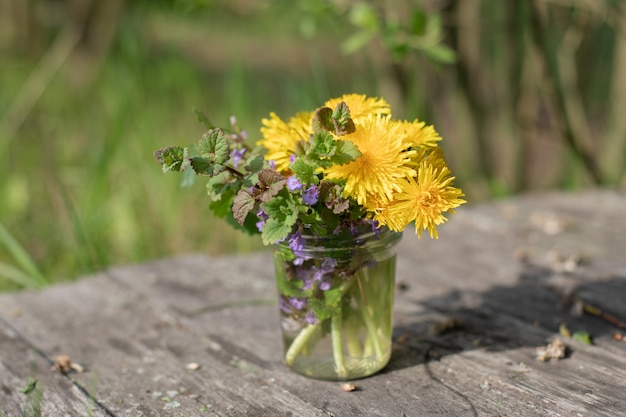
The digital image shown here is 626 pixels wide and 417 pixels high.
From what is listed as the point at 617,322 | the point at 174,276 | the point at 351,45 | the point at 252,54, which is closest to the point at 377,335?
the point at 617,322

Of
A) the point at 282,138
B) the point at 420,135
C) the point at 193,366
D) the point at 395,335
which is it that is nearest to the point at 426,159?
the point at 420,135

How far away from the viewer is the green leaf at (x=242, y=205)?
1.25m

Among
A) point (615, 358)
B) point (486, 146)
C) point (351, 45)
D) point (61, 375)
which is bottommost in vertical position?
point (61, 375)

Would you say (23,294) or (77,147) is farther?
(77,147)

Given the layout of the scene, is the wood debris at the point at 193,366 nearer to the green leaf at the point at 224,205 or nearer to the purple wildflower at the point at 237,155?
the green leaf at the point at 224,205

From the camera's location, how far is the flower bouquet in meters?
1.22

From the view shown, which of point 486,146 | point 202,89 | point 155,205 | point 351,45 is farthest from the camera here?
point 202,89

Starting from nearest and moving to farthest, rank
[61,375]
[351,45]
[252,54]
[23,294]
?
[61,375], [23,294], [351,45], [252,54]

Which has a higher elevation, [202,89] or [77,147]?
[202,89]

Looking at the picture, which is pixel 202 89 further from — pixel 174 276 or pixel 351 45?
pixel 174 276

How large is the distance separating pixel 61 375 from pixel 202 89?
3547 millimetres

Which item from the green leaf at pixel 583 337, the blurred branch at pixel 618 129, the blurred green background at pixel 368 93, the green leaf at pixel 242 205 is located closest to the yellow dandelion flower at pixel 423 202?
the green leaf at pixel 242 205

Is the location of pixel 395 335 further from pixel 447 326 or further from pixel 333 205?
pixel 333 205

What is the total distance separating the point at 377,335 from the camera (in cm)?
142
